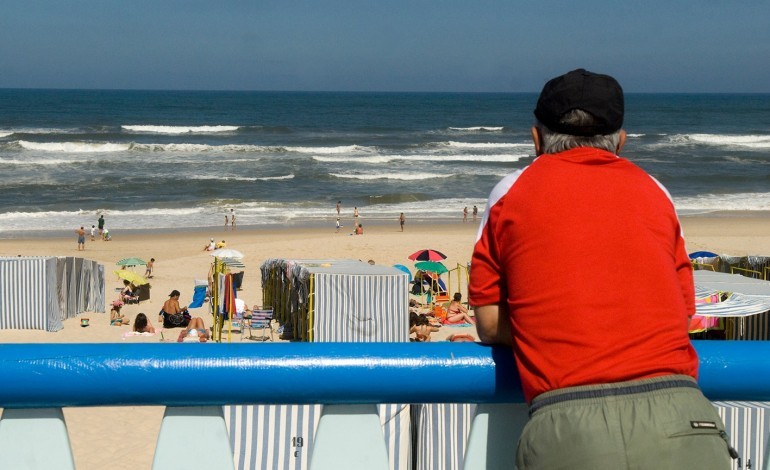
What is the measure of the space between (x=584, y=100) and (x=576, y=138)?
0.07 meters

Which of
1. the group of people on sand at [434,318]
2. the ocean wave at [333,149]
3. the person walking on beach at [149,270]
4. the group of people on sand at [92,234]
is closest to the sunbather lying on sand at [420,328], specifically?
the group of people on sand at [434,318]

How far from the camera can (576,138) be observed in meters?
1.63

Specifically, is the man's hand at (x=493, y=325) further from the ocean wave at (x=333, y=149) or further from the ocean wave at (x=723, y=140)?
the ocean wave at (x=723, y=140)

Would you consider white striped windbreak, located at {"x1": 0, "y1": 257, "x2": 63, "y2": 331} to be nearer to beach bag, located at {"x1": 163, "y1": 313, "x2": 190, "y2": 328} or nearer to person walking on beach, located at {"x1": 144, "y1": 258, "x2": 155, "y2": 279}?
beach bag, located at {"x1": 163, "y1": 313, "x2": 190, "y2": 328}

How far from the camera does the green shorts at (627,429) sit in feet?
4.45

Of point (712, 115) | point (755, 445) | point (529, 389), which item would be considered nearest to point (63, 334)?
point (755, 445)

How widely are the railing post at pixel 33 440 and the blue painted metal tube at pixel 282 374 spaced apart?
0.03 m

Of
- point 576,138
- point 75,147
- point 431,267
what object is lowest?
point 431,267

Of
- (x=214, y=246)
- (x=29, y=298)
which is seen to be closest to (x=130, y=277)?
(x=29, y=298)

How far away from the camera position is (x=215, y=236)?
26219 mm

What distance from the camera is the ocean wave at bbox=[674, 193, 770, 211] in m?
33.2

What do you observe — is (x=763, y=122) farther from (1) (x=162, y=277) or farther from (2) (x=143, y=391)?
(2) (x=143, y=391)

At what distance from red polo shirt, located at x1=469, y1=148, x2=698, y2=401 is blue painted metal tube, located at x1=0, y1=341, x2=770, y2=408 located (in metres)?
0.08

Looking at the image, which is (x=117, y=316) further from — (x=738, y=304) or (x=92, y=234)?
(x=92, y=234)
